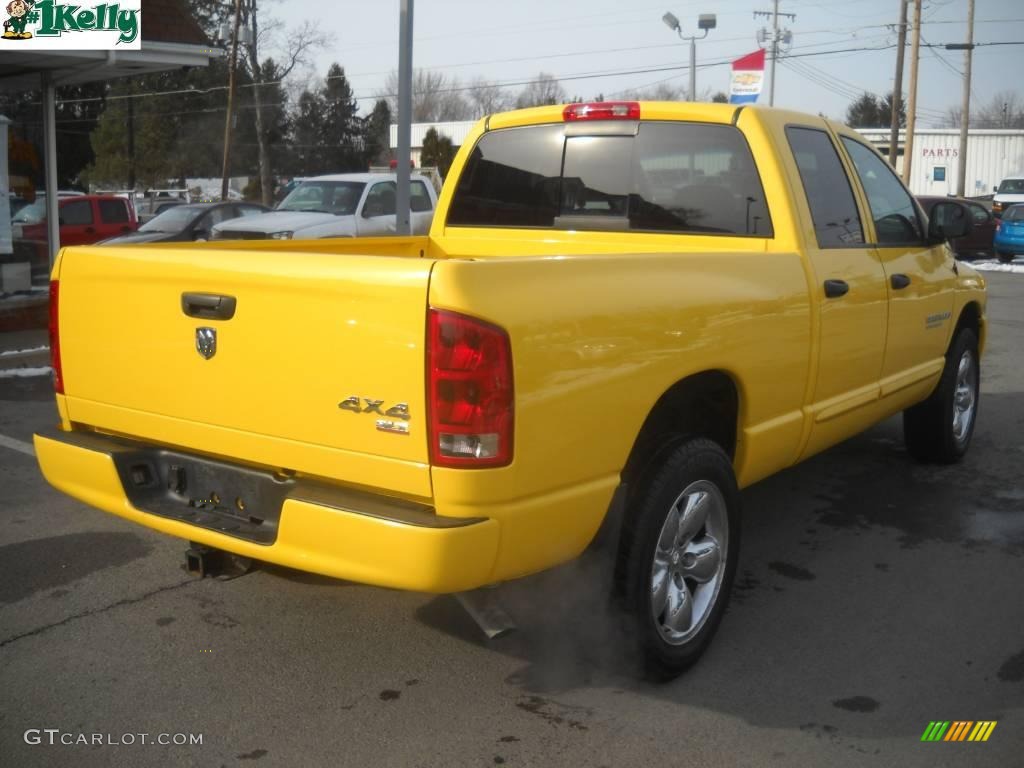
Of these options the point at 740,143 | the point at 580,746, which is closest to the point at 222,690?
the point at 580,746

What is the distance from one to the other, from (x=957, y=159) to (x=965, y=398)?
1993 inches

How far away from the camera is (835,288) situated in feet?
14.3

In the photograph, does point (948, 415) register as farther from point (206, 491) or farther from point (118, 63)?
point (118, 63)

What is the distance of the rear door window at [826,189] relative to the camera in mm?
4527

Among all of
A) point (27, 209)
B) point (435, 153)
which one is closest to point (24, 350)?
point (27, 209)

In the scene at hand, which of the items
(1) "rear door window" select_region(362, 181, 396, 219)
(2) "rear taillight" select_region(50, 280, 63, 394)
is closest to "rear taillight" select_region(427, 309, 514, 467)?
(2) "rear taillight" select_region(50, 280, 63, 394)

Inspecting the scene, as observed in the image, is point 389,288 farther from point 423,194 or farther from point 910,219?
point 423,194

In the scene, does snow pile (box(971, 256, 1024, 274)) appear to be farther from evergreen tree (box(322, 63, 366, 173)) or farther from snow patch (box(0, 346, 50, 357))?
evergreen tree (box(322, 63, 366, 173))

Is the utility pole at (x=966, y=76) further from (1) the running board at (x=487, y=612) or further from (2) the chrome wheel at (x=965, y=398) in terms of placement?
(1) the running board at (x=487, y=612)

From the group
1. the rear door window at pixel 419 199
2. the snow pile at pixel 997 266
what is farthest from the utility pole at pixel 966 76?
the rear door window at pixel 419 199

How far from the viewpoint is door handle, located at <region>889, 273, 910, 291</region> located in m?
4.92

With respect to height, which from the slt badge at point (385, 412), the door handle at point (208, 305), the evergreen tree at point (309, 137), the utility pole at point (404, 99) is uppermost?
the evergreen tree at point (309, 137)

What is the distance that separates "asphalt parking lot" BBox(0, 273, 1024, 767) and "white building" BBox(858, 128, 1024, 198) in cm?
5078

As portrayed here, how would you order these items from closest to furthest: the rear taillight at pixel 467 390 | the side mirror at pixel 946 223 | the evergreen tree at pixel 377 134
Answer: the rear taillight at pixel 467 390, the side mirror at pixel 946 223, the evergreen tree at pixel 377 134
